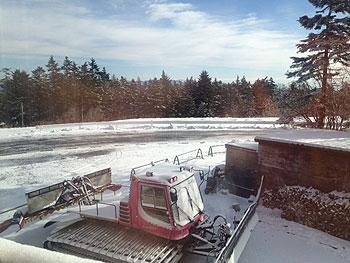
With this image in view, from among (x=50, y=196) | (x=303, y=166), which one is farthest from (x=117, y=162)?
(x=303, y=166)

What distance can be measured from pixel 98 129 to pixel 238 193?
2394cm

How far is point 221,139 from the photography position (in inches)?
1025

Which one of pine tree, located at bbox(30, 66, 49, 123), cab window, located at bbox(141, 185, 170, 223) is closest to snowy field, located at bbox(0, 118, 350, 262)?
cab window, located at bbox(141, 185, 170, 223)

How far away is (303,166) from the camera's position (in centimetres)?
998

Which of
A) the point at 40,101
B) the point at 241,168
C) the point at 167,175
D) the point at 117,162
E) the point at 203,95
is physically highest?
the point at 203,95

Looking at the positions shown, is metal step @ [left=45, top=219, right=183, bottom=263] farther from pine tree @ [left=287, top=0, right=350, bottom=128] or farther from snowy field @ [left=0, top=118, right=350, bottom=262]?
pine tree @ [left=287, top=0, right=350, bottom=128]

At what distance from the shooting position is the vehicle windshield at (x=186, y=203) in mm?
6145

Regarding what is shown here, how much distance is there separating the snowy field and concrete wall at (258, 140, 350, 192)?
1.60m

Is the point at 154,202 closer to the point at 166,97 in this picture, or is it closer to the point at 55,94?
the point at 55,94

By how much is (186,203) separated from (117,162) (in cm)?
1131

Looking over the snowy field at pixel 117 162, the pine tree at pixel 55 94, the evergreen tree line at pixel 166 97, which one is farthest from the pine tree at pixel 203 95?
the pine tree at pixel 55 94

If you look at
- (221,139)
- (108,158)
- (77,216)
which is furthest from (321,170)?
(221,139)

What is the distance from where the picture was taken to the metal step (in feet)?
18.8

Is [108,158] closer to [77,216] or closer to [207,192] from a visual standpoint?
[207,192]
